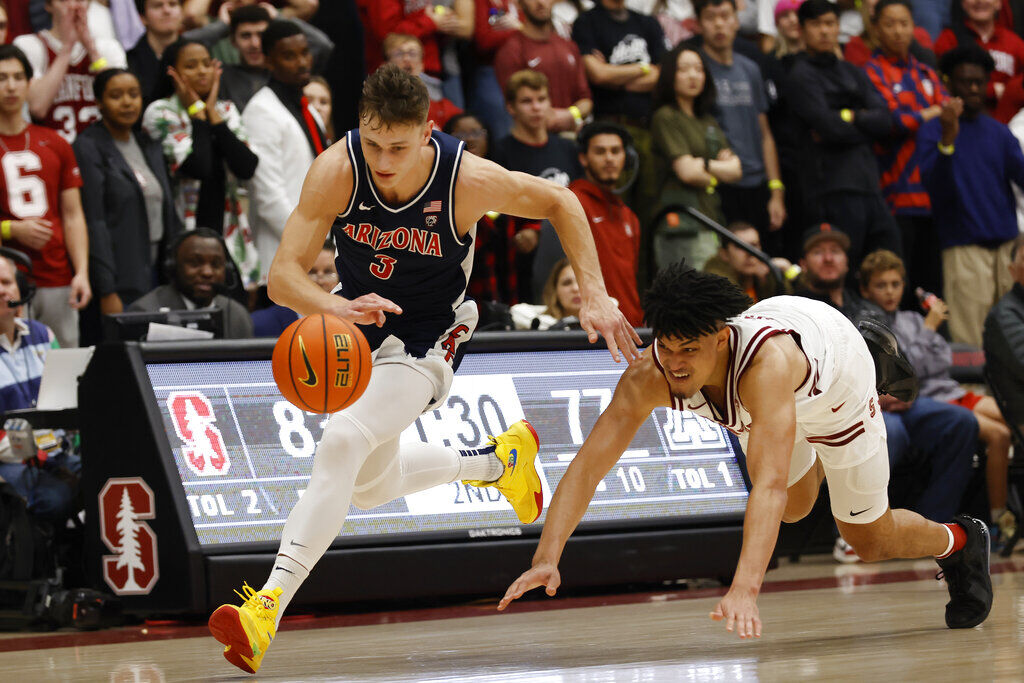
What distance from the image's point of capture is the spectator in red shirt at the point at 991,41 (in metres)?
11.4

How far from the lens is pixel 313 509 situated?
4.55 meters

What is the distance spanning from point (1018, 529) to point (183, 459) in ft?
16.5

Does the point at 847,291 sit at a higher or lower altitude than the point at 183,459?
lower

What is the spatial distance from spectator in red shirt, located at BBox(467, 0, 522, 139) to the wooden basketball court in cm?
396

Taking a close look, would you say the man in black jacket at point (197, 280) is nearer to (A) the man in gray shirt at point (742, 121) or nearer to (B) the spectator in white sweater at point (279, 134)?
(B) the spectator in white sweater at point (279, 134)

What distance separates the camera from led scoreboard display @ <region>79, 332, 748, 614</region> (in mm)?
6031

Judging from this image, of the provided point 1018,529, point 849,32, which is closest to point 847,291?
point 1018,529

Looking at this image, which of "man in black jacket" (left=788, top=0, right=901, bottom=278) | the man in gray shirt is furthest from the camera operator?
"man in black jacket" (left=788, top=0, right=901, bottom=278)

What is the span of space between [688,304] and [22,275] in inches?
158

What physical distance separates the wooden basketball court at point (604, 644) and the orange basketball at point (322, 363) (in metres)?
0.90

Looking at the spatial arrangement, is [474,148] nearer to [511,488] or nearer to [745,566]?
[511,488]

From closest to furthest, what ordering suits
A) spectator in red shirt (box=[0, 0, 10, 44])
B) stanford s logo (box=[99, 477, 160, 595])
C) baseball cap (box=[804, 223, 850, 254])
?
stanford s logo (box=[99, 477, 160, 595]) < spectator in red shirt (box=[0, 0, 10, 44]) < baseball cap (box=[804, 223, 850, 254])

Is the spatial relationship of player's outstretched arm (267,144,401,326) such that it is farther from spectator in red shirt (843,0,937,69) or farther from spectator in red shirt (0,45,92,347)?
spectator in red shirt (843,0,937,69)

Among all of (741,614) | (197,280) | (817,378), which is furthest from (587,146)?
(741,614)
